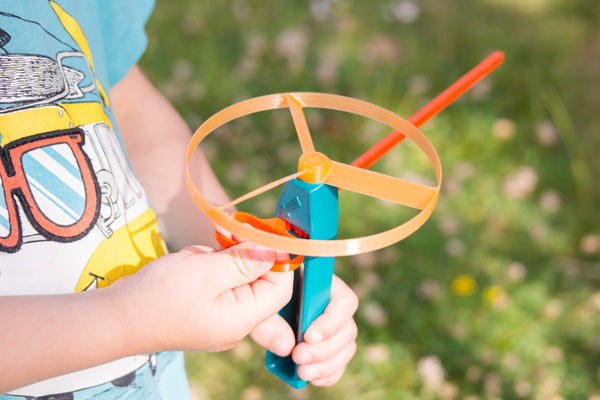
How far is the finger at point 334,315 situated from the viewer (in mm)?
776

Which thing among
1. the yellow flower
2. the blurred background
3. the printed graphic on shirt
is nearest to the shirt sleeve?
the printed graphic on shirt

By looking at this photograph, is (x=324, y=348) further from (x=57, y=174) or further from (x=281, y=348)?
(x=57, y=174)

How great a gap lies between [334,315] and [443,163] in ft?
3.69

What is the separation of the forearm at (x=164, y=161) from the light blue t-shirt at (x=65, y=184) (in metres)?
0.09

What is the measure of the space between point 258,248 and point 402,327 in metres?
0.97

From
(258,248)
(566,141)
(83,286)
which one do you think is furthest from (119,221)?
(566,141)

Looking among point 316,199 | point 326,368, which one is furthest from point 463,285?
point 316,199

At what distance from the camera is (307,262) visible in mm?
691

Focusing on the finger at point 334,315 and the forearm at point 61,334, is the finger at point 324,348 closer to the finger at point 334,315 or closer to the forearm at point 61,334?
the finger at point 334,315

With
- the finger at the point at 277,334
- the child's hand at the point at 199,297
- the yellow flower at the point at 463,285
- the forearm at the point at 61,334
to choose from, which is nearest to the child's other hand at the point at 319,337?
the finger at the point at 277,334

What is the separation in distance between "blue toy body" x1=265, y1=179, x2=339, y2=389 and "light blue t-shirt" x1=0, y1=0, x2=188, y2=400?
0.60ft

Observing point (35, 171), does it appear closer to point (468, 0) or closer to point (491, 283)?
point (491, 283)

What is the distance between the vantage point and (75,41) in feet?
2.47

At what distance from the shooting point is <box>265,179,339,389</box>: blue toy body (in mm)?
627
